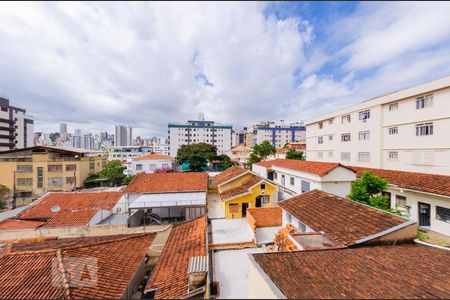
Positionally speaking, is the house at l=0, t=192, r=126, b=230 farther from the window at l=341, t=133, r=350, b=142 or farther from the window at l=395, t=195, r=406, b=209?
the window at l=341, t=133, r=350, b=142

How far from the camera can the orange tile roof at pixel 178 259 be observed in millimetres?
6681

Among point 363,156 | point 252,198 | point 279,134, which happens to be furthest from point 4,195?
point 279,134

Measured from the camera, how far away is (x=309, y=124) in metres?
30.2

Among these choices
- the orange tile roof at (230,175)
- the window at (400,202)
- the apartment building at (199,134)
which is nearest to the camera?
the window at (400,202)

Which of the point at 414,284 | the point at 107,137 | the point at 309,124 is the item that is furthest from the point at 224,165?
the point at 107,137

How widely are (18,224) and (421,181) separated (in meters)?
32.3

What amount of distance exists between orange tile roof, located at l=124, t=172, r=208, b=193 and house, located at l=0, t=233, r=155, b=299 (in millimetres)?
8335

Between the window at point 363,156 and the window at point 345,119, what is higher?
the window at point 345,119

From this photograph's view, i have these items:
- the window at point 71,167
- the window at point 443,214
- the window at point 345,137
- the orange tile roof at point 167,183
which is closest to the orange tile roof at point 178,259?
the orange tile roof at point 167,183

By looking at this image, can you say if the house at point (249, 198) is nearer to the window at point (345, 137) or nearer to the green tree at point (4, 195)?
the window at point (345, 137)

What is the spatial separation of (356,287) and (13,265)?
1251 cm

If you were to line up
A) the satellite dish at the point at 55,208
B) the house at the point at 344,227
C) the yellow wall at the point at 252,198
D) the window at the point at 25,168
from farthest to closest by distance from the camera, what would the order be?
1. the window at the point at 25,168
2. the satellite dish at the point at 55,208
3. the yellow wall at the point at 252,198
4. the house at the point at 344,227

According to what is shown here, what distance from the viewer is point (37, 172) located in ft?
96.0

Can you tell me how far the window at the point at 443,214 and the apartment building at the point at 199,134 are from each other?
225 feet
